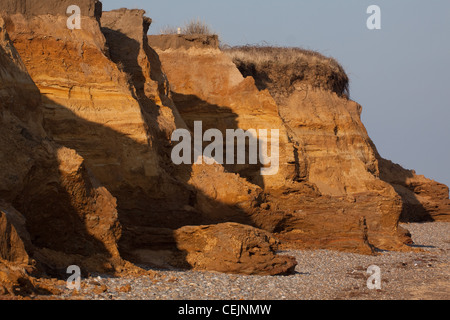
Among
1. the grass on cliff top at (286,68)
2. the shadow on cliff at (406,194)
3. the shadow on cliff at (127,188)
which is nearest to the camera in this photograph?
the shadow on cliff at (127,188)

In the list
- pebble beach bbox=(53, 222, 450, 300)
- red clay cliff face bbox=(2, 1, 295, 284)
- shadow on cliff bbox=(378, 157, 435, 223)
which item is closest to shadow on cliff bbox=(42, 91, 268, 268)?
red clay cliff face bbox=(2, 1, 295, 284)

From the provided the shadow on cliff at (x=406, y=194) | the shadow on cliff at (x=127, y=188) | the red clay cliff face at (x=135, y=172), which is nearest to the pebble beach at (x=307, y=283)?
the red clay cliff face at (x=135, y=172)

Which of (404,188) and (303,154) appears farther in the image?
(404,188)

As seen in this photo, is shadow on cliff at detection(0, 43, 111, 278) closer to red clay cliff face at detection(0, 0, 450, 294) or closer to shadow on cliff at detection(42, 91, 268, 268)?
red clay cliff face at detection(0, 0, 450, 294)

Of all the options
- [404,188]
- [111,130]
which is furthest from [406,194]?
[111,130]

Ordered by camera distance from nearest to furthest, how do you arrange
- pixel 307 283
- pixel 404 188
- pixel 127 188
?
1. pixel 307 283
2. pixel 127 188
3. pixel 404 188

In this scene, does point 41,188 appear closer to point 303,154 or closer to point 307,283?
point 307,283

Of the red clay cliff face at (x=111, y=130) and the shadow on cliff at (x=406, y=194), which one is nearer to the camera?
the red clay cliff face at (x=111, y=130)

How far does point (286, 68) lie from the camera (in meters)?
22.8

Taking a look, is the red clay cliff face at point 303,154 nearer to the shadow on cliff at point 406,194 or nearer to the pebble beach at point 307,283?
the pebble beach at point 307,283

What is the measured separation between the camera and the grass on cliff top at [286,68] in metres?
22.4

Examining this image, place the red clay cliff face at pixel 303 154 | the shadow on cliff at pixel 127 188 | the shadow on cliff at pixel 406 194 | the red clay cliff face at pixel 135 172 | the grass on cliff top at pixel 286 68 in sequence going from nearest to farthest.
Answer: the red clay cliff face at pixel 135 172
the shadow on cliff at pixel 127 188
the red clay cliff face at pixel 303 154
the grass on cliff top at pixel 286 68
the shadow on cliff at pixel 406 194

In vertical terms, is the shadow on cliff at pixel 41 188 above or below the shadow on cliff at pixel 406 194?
above

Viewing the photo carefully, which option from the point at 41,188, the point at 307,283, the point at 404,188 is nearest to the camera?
the point at 41,188
